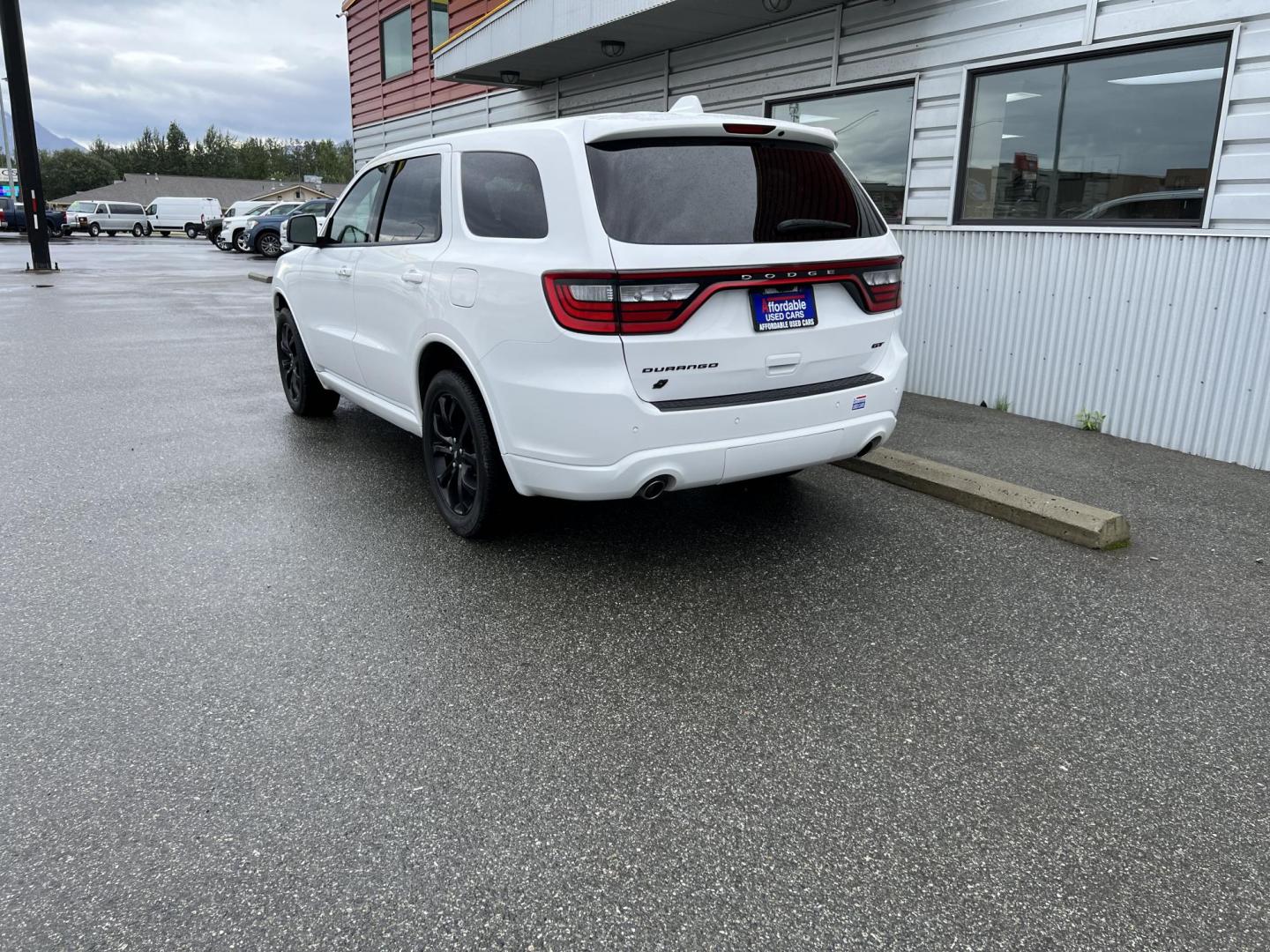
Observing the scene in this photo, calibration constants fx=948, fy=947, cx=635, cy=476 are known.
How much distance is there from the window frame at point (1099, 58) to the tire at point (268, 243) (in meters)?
27.0

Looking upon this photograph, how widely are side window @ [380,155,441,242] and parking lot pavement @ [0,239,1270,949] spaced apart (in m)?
1.46

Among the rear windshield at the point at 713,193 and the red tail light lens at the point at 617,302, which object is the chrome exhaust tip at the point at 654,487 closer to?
the red tail light lens at the point at 617,302

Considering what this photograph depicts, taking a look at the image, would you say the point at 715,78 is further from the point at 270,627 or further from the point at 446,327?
the point at 270,627

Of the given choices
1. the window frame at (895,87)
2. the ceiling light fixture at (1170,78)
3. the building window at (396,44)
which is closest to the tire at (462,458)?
the window frame at (895,87)

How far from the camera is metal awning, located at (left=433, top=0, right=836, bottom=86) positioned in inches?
351

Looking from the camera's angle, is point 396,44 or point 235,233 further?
point 235,233

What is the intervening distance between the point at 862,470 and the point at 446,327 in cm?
281

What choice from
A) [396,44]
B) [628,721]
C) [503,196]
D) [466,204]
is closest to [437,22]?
[396,44]

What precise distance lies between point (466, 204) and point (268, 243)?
96.5 feet

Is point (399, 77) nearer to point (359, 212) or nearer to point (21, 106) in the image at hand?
point (21, 106)

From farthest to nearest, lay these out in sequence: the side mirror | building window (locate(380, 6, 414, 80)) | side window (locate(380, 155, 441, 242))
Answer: building window (locate(380, 6, 414, 80)) < the side mirror < side window (locate(380, 155, 441, 242))

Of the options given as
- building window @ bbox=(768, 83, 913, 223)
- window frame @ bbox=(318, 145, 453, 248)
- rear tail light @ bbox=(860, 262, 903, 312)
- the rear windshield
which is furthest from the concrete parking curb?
building window @ bbox=(768, 83, 913, 223)

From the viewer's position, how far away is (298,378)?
278 inches

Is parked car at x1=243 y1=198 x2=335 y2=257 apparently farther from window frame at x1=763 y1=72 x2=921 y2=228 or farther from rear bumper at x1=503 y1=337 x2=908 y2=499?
rear bumper at x1=503 y1=337 x2=908 y2=499
